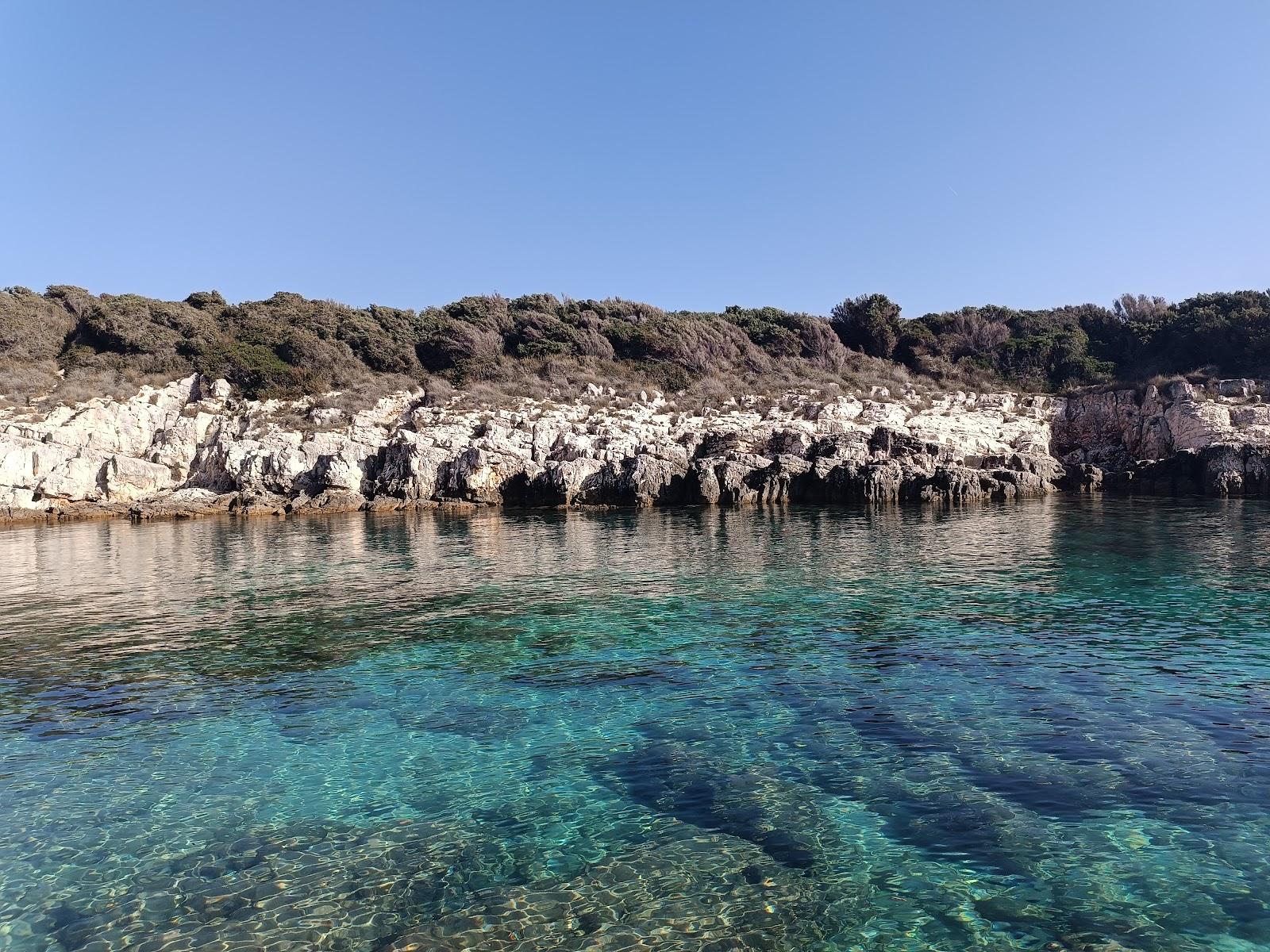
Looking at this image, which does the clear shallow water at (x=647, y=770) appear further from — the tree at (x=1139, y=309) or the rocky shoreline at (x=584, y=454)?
the tree at (x=1139, y=309)

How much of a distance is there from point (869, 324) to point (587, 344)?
2958 centimetres

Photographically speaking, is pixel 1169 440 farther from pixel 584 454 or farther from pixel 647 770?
pixel 647 770

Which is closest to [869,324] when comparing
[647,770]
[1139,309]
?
[1139,309]

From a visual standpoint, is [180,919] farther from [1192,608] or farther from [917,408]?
[917,408]

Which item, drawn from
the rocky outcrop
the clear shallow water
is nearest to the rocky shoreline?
the rocky outcrop

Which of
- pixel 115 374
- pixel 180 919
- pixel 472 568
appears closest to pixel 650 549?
pixel 472 568

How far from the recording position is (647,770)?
31.0 ft

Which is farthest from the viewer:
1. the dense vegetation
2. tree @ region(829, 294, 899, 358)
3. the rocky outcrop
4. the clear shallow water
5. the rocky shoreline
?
tree @ region(829, 294, 899, 358)

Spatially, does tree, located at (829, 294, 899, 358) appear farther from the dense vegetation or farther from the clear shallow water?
the clear shallow water

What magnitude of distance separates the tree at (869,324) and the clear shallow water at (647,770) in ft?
209

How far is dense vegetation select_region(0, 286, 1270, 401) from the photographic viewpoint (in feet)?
214

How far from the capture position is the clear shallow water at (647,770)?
6.55m

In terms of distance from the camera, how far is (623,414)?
63.3 meters

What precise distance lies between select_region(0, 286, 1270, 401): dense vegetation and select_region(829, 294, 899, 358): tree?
0.51ft
